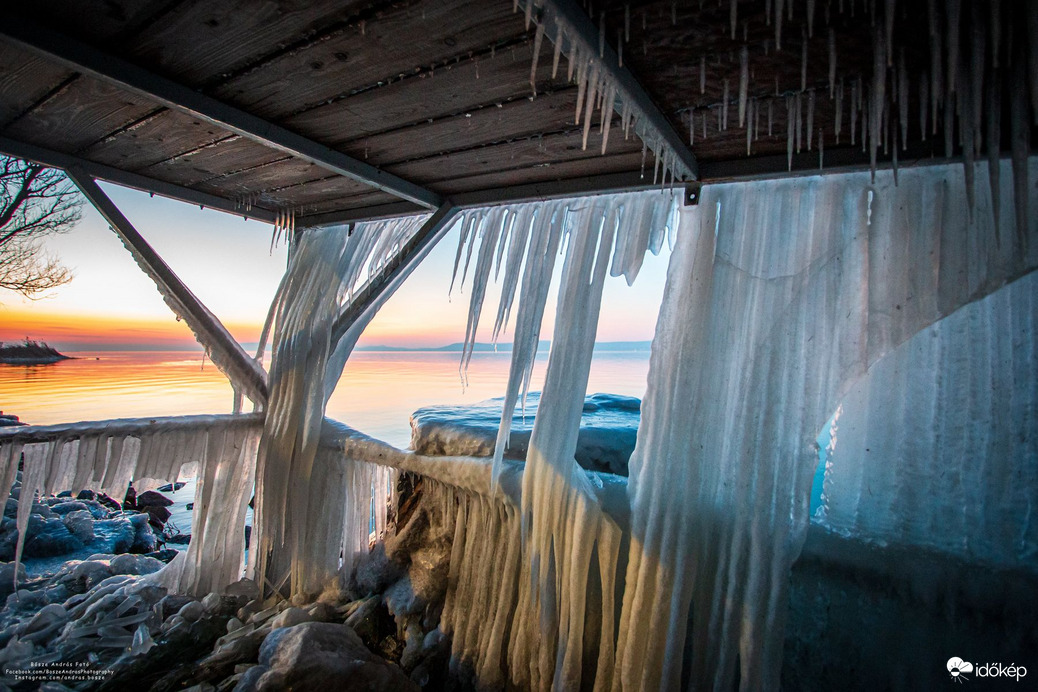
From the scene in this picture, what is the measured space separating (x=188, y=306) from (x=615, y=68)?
3.08 meters

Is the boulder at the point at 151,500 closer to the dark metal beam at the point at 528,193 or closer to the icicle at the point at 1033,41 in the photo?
the dark metal beam at the point at 528,193

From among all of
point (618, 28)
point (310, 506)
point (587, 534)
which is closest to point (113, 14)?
point (618, 28)

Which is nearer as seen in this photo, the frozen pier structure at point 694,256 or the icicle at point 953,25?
the icicle at point 953,25

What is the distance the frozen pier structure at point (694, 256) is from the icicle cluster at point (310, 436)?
66 cm

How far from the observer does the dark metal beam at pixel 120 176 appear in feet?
7.49

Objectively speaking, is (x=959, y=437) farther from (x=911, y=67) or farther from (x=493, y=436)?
(x=493, y=436)

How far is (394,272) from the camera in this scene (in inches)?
119

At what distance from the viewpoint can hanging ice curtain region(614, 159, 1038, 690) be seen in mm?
1647

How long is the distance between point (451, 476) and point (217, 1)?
232cm

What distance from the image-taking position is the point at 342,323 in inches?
125

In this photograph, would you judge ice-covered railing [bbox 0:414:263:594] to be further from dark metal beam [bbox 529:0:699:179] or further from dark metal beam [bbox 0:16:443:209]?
dark metal beam [bbox 529:0:699:179]

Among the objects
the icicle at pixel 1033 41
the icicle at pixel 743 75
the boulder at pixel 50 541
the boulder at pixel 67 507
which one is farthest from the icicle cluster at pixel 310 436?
the boulder at pixel 67 507

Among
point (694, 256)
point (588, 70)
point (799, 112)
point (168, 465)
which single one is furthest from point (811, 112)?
point (168, 465)

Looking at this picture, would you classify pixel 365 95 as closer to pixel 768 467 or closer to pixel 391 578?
pixel 768 467
